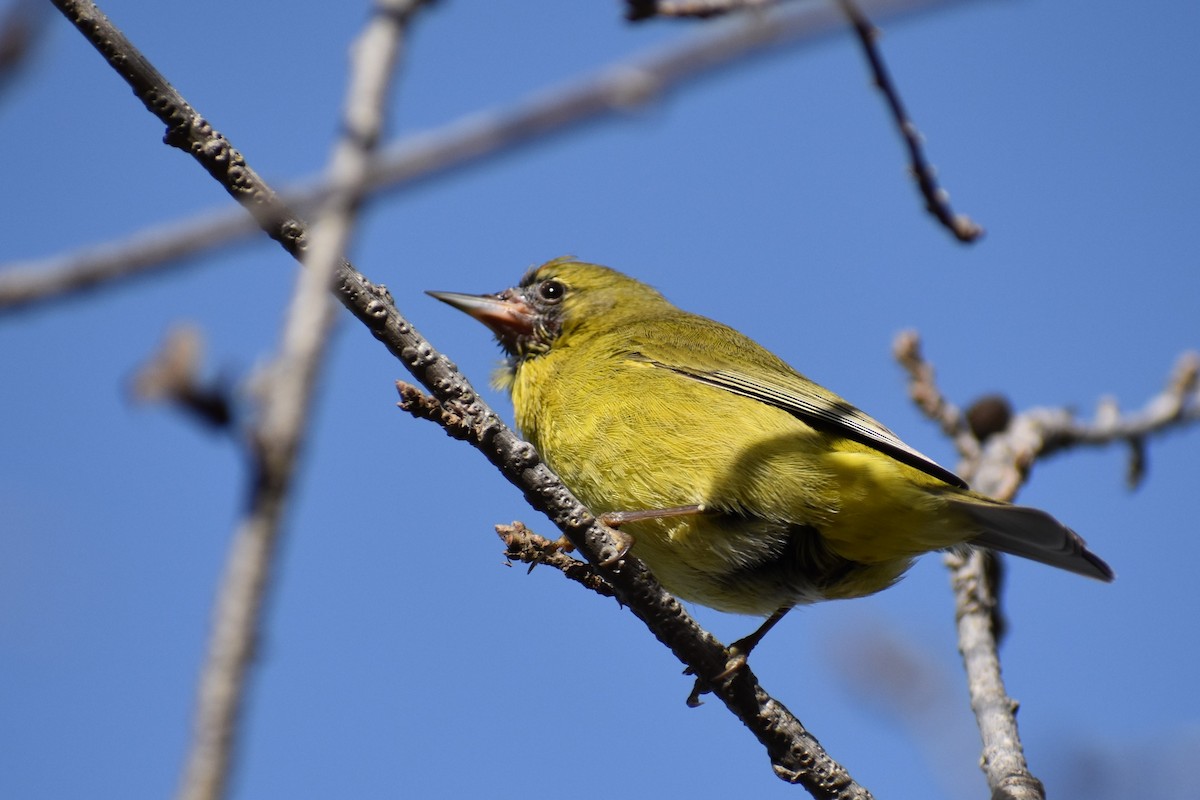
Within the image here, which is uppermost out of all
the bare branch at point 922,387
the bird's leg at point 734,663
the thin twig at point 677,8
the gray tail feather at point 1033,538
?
the bare branch at point 922,387

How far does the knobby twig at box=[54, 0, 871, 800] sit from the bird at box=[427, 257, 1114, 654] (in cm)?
26

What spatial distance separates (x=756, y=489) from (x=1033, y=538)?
3.34 feet

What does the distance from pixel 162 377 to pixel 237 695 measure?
427 millimetres

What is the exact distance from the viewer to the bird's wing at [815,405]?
15.0 ft

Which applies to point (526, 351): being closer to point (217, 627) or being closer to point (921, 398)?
point (921, 398)

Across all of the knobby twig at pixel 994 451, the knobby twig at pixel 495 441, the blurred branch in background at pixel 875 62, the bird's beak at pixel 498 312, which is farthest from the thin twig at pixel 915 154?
the bird's beak at pixel 498 312

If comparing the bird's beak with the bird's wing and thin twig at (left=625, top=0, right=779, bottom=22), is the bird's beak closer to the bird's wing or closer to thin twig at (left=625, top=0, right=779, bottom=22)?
the bird's wing

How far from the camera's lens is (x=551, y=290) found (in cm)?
628

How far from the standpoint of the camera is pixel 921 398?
618 centimetres

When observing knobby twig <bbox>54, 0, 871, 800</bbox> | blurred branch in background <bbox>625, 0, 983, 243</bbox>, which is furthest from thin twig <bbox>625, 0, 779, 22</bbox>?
knobby twig <bbox>54, 0, 871, 800</bbox>

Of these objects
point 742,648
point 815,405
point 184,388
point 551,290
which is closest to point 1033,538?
point 815,405

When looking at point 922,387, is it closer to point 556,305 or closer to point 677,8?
point 556,305

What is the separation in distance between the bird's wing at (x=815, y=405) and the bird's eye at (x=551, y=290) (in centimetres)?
107

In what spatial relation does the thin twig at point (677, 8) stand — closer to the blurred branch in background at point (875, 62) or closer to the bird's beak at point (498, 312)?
the blurred branch in background at point (875, 62)
